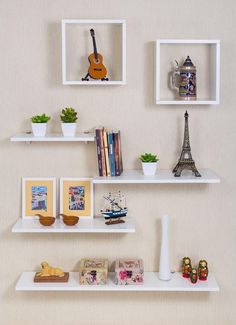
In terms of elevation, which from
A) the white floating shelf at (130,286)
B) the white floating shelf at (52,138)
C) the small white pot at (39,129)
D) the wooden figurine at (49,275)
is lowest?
the white floating shelf at (130,286)

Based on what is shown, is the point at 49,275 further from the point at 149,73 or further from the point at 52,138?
the point at 149,73

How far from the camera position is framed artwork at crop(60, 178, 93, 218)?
288cm

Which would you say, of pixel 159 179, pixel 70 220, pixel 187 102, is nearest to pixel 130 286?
pixel 70 220

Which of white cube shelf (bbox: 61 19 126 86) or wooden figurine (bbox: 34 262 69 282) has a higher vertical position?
white cube shelf (bbox: 61 19 126 86)

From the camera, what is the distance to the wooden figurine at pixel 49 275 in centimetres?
281

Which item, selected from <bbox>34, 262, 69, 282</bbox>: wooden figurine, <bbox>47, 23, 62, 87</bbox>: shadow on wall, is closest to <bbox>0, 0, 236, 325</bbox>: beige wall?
<bbox>47, 23, 62, 87</bbox>: shadow on wall

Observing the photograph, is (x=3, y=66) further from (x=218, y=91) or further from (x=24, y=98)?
(x=218, y=91)

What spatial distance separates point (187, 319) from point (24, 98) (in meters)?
1.30

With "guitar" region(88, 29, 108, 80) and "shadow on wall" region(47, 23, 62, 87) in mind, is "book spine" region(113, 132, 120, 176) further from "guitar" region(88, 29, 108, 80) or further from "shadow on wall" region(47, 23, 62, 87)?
"shadow on wall" region(47, 23, 62, 87)

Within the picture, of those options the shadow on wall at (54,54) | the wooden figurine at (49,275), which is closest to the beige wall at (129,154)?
the shadow on wall at (54,54)

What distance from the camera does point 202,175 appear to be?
274 cm

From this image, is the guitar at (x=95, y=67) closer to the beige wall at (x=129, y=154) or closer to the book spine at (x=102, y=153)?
the beige wall at (x=129, y=154)

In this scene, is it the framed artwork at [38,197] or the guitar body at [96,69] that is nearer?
the guitar body at [96,69]

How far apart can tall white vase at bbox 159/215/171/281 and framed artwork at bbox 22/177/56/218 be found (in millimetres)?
517
